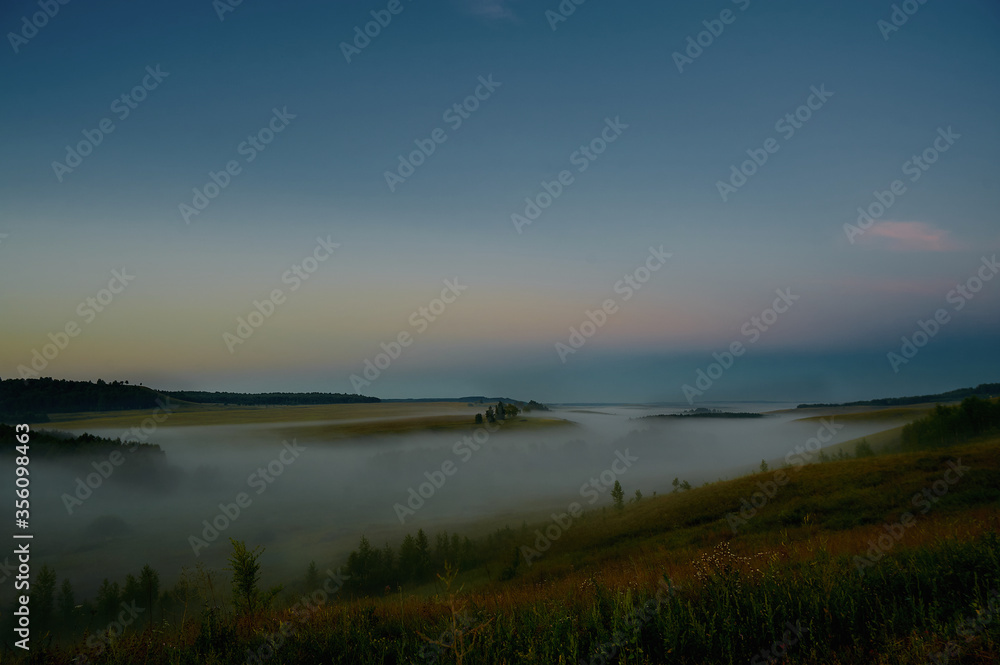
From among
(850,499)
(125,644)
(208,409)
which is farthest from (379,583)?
(125,644)

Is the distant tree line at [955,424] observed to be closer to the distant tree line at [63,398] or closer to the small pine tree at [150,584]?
the small pine tree at [150,584]

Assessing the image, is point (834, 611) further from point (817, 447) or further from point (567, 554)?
point (817, 447)

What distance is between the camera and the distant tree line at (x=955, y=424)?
7475 cm

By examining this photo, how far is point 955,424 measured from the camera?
78.9m

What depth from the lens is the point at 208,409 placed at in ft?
422

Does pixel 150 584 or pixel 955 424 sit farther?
pixel 955 424

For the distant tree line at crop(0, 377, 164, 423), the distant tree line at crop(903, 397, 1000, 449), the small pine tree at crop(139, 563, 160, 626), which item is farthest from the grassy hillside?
the distant tree line at crop(903, 397, 1000, 449)

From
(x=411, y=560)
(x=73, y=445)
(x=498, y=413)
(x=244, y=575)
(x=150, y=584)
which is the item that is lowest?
(x=411, y=560)

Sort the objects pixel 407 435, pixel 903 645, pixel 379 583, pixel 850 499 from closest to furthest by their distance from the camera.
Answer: pixel 903 645
pixel 850 499
pixel 379 583
pixel 407 435

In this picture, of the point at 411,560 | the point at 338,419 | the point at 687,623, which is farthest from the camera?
the point at 338,419

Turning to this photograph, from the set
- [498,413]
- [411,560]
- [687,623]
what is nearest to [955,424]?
[687,623]

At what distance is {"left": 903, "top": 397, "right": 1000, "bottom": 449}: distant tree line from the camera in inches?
2943

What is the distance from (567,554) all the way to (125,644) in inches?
2024

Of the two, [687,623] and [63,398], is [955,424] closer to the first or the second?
[687,623]
